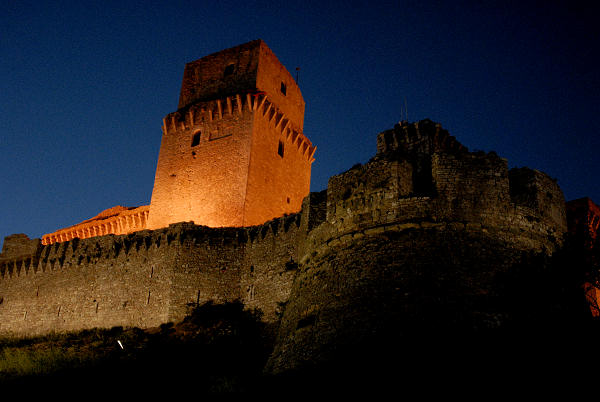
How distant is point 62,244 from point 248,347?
12721mm

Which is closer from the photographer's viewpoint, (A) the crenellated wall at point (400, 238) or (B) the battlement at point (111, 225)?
(A) the crenellated wall at point (400, 238)

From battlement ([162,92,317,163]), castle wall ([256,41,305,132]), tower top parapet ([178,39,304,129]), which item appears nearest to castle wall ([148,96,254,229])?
battlement ([162,92,317,163])

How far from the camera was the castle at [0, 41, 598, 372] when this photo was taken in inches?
518

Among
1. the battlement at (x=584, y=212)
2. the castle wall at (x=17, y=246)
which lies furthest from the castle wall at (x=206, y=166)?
the battlement at (x=584, y=212)

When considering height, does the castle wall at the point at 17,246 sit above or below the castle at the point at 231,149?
below

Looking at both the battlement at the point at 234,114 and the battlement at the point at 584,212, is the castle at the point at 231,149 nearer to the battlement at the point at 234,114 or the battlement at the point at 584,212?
the battlement at the point at 234,114

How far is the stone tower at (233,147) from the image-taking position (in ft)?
94.7

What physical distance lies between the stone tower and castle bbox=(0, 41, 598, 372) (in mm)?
73

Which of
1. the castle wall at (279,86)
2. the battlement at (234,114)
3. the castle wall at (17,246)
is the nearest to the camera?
the castle wall at (17,246)

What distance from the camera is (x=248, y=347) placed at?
59.1ft

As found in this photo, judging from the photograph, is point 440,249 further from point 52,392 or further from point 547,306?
point 52,392

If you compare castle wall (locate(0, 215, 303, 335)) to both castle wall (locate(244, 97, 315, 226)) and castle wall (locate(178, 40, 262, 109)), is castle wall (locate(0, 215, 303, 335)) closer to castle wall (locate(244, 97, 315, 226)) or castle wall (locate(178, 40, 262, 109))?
castle wall (locate(244, 97, 315, 226))

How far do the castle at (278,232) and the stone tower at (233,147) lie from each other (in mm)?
73

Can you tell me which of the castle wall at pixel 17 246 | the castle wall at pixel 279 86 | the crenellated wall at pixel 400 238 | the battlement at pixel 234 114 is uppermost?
the castle wall at pixel 279 86
